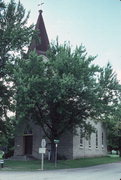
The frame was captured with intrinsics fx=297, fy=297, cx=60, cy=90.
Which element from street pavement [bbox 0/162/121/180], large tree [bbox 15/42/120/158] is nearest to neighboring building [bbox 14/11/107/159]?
large tree [bbox 15/42/120/158]

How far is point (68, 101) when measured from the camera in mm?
28656

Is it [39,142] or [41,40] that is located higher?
[41,40]

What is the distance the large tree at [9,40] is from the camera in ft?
104

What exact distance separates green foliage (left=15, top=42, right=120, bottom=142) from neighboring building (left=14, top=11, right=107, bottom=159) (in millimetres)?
4719

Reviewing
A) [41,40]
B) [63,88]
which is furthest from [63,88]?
[41,40]

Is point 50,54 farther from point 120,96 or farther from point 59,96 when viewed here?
point 120,96

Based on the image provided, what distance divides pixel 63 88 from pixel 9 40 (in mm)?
9357

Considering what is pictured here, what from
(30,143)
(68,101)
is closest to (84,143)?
(30,143)

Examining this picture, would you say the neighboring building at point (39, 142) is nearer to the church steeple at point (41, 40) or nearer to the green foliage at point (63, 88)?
the church steeple at point (41, 40)

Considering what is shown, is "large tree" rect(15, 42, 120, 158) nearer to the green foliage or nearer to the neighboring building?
the green foliage

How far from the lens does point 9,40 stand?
3178 centimetres

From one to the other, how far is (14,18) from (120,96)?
1485 centimetres

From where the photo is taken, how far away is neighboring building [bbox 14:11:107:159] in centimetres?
3610
